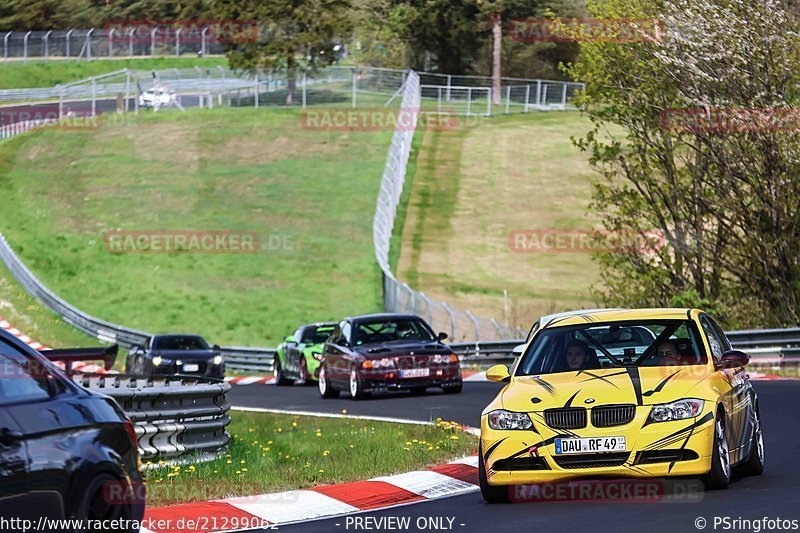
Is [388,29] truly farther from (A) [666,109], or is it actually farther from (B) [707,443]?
(B) [707,443]

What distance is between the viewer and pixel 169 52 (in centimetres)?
10556

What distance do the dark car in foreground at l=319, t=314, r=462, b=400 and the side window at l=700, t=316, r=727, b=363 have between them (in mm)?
11683

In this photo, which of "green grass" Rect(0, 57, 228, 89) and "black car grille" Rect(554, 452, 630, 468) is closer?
"black car grille" Rect(554, 452, 630, 468)

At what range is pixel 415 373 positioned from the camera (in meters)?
24.7

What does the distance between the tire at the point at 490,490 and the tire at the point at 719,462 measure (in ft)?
4.89

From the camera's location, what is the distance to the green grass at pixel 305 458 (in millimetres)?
12211

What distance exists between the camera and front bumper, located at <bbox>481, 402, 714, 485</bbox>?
10.9 m

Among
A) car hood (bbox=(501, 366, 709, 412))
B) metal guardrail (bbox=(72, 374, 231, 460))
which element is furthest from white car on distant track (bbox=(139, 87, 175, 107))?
car hood (bbox=(501, 366, 709, 412))
